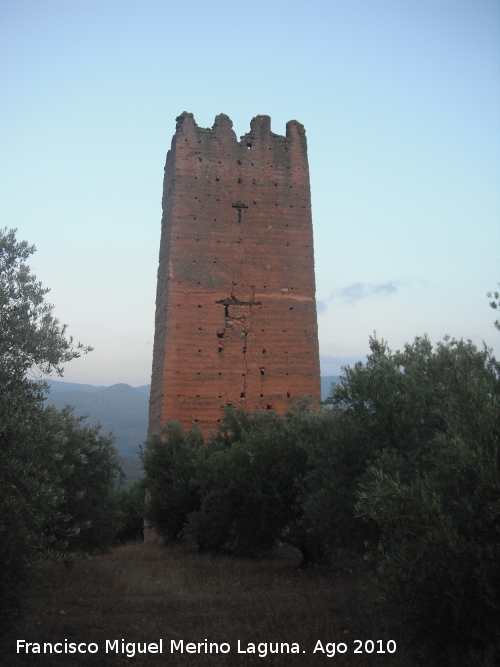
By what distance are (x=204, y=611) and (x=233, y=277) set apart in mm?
9669

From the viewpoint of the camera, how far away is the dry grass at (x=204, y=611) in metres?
4.98

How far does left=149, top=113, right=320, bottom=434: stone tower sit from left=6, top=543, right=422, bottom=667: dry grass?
5.12m

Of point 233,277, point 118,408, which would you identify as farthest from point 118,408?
point 233,277

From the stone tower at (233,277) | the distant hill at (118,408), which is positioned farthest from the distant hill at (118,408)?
the stone tower at (233,277)

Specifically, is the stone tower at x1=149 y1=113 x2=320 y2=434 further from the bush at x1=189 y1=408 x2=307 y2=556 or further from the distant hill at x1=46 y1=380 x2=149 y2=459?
the distant hill at x1=46 y1=380 x2=149 y2=459

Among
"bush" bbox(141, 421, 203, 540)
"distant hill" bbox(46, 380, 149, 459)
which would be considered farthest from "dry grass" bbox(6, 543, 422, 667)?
"distant hill" bbox(46, 380, 149, 459)

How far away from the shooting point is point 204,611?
6.52m

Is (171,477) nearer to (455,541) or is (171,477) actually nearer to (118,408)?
(455,541)

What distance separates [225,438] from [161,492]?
5.98 feet

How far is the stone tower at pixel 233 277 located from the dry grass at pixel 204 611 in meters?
5.12

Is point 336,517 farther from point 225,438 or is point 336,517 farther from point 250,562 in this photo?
point 225,438

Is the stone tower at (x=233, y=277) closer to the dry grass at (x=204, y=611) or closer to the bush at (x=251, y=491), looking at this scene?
the bush at (x=251, y=491)

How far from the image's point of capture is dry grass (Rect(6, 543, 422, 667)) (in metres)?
4.98

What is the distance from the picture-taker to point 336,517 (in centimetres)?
688
